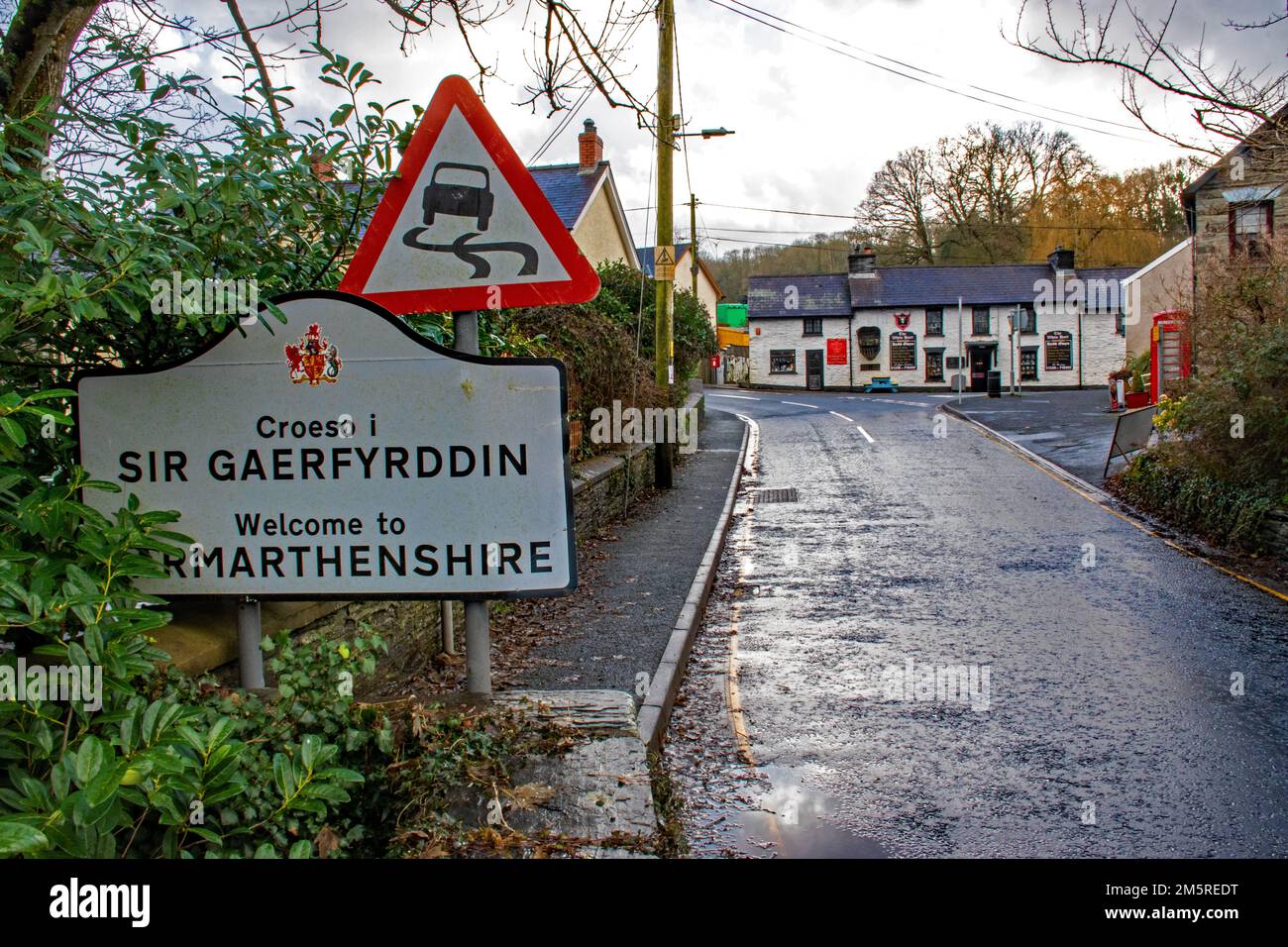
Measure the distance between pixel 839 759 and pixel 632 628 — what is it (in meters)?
2.84

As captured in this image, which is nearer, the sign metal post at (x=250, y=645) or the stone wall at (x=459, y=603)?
the sign metal post at (x=250, y=645)

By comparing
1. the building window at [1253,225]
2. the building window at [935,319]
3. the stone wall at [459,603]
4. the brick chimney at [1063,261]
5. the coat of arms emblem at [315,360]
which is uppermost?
the brick chimney at [1063,261]

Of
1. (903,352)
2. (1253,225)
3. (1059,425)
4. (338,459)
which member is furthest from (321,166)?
(903,352)

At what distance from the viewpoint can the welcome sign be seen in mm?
3287

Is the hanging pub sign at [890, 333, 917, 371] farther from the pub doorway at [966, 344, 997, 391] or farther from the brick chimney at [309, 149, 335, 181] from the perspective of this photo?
the brick chimney at [309, 149, 335, 181]

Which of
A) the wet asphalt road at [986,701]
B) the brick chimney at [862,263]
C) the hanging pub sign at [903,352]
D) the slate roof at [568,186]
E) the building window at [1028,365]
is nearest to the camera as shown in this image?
the wet asphalt road at [986,701]

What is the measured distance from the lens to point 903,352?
58281 millimetres

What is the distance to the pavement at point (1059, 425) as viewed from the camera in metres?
19.6

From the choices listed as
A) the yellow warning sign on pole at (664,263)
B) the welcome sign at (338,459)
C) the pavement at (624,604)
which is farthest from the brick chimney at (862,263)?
the welcome sign at (338,459)

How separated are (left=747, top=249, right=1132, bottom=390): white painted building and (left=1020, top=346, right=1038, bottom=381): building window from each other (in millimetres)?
56

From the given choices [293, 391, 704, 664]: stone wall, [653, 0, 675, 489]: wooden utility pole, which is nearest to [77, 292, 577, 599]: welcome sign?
[293, 391, 704, 664]: stone wall

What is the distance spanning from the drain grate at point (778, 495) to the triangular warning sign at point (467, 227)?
1277cm

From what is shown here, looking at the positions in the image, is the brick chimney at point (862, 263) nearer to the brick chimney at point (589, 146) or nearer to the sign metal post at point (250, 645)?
the brick chimney at point (589, 146)
